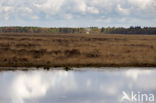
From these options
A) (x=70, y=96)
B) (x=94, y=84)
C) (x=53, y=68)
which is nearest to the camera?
(x=70, y=96)

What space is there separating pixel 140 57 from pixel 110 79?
47.8 ft

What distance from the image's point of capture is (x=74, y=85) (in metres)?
26.2

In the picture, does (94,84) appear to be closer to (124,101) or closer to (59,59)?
(124,101)

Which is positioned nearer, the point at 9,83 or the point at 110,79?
the point at 9,83

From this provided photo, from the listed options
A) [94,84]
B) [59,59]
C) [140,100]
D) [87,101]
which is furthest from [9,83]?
[59,59]

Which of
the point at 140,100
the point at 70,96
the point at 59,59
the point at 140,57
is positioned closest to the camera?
the point at 140,100

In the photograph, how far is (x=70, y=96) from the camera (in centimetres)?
2208

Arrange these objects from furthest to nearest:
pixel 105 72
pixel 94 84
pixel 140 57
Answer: pixel 140 57 → pixel 105 72 → pixel 94 84

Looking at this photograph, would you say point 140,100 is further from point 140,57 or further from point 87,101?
point 140,57

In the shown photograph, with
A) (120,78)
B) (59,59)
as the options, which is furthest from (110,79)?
(59,59)

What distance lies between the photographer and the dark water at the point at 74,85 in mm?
21484

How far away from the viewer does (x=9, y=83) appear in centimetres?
2677

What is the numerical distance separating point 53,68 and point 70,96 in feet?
44.4

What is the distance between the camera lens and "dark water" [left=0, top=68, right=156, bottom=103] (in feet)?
70.5
